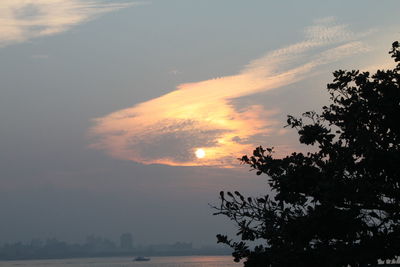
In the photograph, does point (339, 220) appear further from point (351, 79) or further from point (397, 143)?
point (351, 79)

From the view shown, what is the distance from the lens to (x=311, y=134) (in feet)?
61.5

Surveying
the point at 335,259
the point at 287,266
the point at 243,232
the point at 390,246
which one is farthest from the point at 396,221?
the point at 243,232

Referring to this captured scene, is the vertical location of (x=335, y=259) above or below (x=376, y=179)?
below

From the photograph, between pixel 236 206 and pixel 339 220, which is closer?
pixel 339 220

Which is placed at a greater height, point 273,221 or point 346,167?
point 346,167

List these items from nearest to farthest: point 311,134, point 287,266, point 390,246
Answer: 1. point 390,246
2. point 287,266
3. point 311,134

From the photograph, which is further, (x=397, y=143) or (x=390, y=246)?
(x=397, y=143)

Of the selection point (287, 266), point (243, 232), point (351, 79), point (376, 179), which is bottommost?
point (287, 266)

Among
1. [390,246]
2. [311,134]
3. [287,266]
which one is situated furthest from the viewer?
[311,134]

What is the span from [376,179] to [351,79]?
3.43 m

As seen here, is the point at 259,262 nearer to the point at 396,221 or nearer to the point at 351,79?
the point at 396,221

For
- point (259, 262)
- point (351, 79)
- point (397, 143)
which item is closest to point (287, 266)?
point (259, 262)

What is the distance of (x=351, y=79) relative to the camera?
61.8ft

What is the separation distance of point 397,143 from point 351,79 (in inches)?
102
